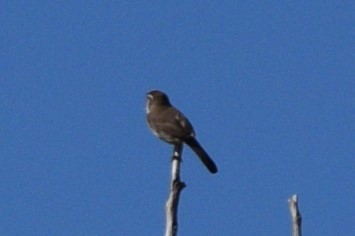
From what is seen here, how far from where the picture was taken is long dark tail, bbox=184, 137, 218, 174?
13.2m

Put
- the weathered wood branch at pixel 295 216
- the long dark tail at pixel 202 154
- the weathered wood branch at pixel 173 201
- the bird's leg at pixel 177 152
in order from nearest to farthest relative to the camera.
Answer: the weathered wood branch at pixel 295 216 → the weathered wood branch at pixel 173 201 → the bird's leg at pixel 177 152 → the long dark tail at pixel 202 154

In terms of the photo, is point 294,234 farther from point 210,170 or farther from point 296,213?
point 210,170

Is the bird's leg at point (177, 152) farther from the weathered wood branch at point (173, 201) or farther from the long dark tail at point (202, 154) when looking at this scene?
the weathered wood branch at point (173, 201)

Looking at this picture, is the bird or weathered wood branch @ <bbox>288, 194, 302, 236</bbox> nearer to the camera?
weathered wood branch @ <bbox>288, 194, 302, 236</bbox>

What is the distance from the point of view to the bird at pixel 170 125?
13488mm

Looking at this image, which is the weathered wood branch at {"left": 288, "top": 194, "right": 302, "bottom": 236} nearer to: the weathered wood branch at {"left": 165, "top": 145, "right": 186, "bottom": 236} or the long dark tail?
the weathered wood branch at {"left": 165, "top": 145, "right": 186, "bottom": 236}

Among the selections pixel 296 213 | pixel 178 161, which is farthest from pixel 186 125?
pixel 296 213

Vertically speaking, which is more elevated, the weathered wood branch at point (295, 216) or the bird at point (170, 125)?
the bird at point (170, 125)

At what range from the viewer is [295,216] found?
888 centimetres

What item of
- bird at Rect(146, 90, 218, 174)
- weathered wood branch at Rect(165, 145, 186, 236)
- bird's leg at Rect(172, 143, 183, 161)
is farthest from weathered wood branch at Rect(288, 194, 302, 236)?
bird at Rect(146, 90, 218, 174)

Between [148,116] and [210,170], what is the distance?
6.14 ft

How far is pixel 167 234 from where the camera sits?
9.41m

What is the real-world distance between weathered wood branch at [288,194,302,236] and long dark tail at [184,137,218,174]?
421 centimetres

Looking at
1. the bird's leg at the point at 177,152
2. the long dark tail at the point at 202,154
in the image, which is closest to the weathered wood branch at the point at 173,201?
the bird's leg at the point at 177,152
